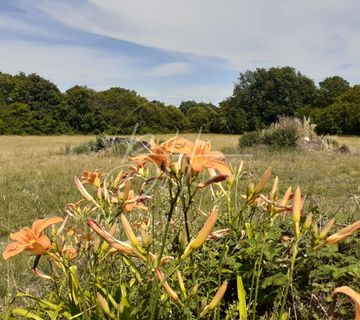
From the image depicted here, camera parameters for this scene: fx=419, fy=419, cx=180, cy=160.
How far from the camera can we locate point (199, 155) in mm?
861

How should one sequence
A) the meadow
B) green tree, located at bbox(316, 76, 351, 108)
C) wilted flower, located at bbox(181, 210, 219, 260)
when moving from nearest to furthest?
1. wilted flower, located at bbox(181, 210, 219, 260)
2. the meadow
3. green tree, located at bbox(316, 76, 351, 108)

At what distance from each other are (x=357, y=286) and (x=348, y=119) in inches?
1273

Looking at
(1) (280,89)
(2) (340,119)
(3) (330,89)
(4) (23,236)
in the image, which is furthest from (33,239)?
(3) (330,89)

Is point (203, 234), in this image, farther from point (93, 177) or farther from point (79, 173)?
point (79, 173)

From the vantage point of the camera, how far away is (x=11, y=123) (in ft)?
130

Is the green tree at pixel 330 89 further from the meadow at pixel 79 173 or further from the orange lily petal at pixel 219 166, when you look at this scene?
the orange lily petal at pixel 219 166

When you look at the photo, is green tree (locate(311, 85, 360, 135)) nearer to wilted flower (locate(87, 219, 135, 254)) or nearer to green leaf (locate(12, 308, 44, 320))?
green leaf (locate(12, 308, 44, 320))

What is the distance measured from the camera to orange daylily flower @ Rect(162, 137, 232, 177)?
85cm

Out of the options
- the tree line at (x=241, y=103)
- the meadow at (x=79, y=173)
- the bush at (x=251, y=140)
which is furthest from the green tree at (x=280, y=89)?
the meadow at (x=79, y=173)

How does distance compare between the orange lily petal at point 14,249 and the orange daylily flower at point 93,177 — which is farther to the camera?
the orange daylily flower at point 93,177

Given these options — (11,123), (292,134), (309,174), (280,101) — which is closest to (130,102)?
(292,134)

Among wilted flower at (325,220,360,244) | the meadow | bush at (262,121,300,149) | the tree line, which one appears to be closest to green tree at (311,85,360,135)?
the tree line

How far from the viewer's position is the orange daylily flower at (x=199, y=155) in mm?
850

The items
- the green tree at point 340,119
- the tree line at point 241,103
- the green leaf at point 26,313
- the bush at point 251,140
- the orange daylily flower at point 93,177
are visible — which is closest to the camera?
the green leaf at point 26,313
